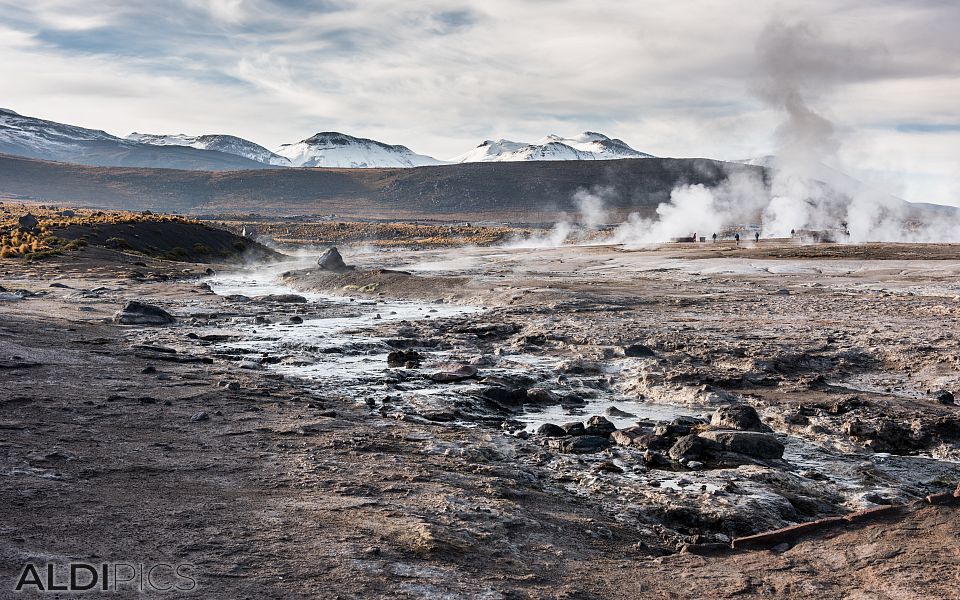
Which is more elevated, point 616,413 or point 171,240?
point 171,240

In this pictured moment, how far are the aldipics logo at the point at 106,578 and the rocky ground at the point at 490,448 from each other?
4.4 inches

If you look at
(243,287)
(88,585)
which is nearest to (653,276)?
(243,287)

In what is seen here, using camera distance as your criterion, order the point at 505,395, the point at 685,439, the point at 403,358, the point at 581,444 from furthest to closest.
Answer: the point at 403,358
the point at 505,395
the point at 581,444
the point at 685,439

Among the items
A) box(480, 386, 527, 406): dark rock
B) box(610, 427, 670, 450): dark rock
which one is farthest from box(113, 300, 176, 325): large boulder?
box(610, 427, 670, 450): dark rock

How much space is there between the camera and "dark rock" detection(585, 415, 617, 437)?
8.04 m

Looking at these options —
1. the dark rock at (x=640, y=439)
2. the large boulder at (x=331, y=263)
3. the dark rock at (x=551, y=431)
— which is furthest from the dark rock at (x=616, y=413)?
the large boulder at (x=331, y=263)

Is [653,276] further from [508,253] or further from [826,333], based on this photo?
[508,253]

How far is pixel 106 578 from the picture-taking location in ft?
13.0

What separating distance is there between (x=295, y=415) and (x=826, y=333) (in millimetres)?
9669

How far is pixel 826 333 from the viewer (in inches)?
522

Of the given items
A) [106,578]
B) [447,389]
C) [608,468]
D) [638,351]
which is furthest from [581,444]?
[638,351]

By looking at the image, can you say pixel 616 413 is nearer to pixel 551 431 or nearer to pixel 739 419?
pixel 551 431

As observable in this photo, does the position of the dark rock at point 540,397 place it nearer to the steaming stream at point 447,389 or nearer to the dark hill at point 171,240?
the steaming stream at point 447,389

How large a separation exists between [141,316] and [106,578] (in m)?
12.3
